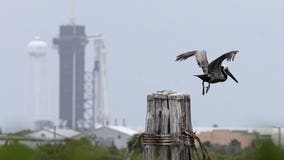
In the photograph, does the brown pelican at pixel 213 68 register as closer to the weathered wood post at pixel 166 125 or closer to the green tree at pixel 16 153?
the weathered wood post at pixel 166 125

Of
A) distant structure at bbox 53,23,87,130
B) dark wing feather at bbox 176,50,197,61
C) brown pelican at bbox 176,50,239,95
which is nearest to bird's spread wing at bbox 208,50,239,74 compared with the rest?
brown pelican at bbox 176,50,239,95

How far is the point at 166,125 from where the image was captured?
659 centimetres

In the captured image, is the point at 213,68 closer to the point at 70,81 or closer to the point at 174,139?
the point at 174,139

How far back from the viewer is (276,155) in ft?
26.6

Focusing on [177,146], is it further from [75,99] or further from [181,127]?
[75,99]

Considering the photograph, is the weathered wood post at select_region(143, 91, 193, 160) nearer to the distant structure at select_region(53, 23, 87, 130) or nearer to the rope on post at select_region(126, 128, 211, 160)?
the rope on post at select_region(126, 128, 211, 160)

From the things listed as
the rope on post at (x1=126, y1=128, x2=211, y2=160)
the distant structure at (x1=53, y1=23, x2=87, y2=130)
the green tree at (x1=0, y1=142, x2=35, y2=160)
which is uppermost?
the distant structure at (x1=53, y1=23, x2=87, y2=130)

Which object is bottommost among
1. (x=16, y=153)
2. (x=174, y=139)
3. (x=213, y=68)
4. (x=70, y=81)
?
(x=16, y=153)

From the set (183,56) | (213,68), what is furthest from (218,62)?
(183,56)

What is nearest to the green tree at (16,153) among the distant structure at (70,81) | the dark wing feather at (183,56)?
the dark wing feather at (183,56)

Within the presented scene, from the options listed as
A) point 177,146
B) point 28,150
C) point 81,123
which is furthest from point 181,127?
point 81,123

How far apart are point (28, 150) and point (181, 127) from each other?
8.27ft

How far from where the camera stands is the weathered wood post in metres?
6.57

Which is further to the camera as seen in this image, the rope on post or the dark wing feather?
the dark wing feather
